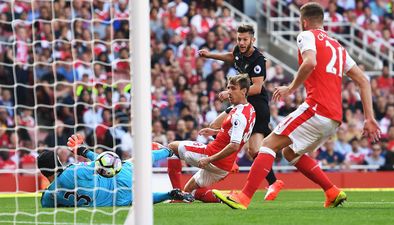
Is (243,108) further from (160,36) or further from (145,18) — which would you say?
(160,36)

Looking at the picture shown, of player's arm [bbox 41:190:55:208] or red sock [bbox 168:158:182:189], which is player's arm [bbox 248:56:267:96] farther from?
player's arm [bbox 41:190:55:208]

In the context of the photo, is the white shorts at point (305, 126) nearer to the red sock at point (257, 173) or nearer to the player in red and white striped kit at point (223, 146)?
the red sock at point (257, 173)

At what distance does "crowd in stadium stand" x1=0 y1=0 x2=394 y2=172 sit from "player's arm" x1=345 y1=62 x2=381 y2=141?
4.52m

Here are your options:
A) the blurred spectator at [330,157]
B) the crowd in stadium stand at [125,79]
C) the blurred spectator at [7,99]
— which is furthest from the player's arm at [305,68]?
the blurred spectator at [330,157]

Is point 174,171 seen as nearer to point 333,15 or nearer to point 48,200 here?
point 48,200

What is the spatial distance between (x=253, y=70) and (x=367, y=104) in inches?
103

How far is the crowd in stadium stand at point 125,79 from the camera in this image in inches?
567

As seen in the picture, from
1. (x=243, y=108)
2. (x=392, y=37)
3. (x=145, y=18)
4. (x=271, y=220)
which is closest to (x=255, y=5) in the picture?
(x=392, y=37)

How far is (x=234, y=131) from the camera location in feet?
33.1

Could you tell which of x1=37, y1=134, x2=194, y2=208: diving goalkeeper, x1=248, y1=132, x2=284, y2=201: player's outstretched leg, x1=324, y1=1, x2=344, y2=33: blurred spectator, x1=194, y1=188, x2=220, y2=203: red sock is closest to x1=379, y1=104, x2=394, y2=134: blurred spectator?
x1=324, y1=1, x2=344, y2=33: blurred spectator

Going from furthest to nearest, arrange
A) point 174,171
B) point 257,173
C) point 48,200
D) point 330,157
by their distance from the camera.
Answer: point 330,157, point 174,171, point 48,200, point 257,173

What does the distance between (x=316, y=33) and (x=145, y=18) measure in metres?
2.91

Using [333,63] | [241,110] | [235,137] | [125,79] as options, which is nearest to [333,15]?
[125,79]

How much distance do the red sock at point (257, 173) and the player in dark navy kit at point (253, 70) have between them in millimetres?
2356
